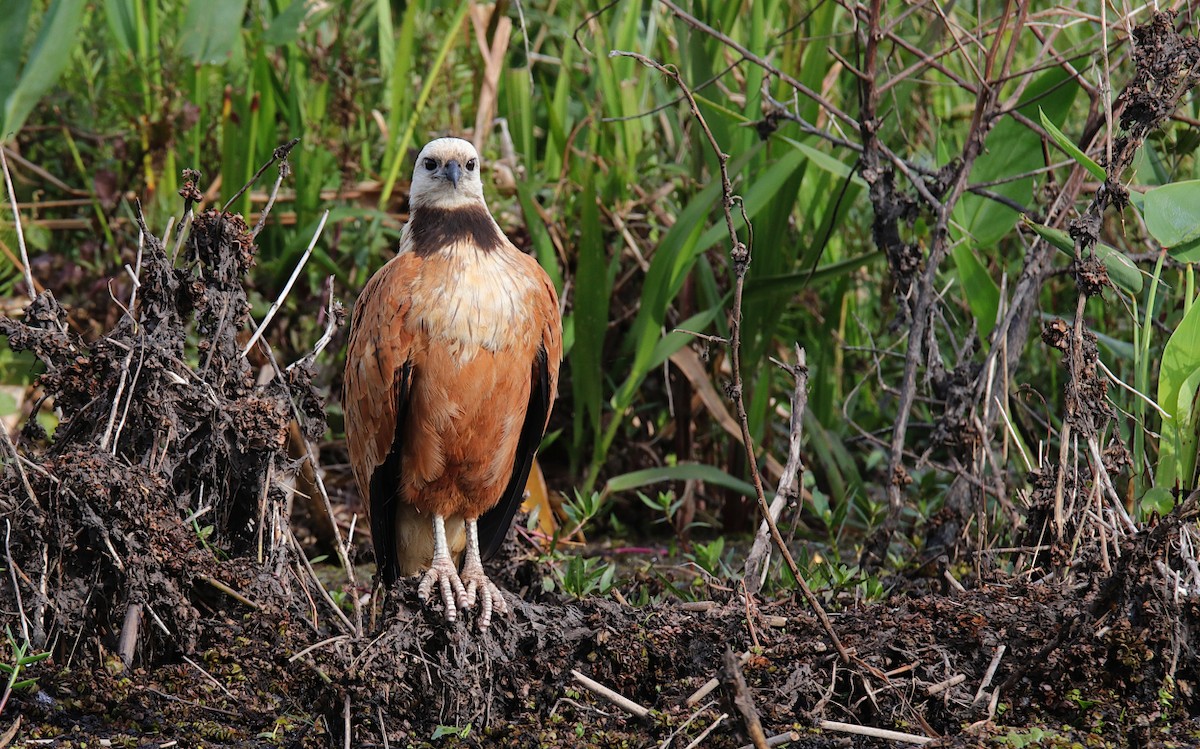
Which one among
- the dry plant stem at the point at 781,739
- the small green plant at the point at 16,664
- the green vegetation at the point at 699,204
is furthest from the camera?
the green vegetation at the point at 699,204

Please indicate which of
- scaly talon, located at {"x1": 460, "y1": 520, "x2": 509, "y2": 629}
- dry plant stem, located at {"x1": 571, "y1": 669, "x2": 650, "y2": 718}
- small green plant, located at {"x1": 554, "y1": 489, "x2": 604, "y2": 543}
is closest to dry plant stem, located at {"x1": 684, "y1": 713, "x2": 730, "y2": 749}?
dry plant stem, located at {"x1": 571, "y1": 669, "x2": 650, "y2": 718}

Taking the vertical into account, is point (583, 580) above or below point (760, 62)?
below

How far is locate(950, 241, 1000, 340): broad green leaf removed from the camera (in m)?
3.55

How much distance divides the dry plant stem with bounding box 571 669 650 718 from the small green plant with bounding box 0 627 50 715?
1.22 meters

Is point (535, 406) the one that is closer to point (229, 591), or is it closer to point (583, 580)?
point (583, 580)

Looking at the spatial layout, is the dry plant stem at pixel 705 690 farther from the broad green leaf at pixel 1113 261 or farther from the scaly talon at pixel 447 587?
the broad green leaf at pixel 1113 261

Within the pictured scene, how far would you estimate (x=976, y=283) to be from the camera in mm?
3566

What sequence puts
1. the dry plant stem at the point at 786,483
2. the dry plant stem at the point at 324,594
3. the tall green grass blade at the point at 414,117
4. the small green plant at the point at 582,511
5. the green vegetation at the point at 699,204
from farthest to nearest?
the tall green grass blade at the point at 414,117, the small green plant at the point at 582,511, the green vegetation at the point at 699,204, the dry plant stem at the point at 786,483, the dry plant stem at the point at 324,594

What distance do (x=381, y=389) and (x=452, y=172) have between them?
0.68m

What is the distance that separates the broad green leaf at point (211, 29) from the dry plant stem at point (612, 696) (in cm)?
339

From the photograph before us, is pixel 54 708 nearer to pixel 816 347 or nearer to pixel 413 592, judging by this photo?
pixel 413 592

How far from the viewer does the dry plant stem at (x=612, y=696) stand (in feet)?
8.88

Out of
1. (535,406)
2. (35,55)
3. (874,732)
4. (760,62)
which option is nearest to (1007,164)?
(760,62)

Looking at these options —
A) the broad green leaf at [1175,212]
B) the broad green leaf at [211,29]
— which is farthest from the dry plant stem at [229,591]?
the broad green leaf at [211,29]
